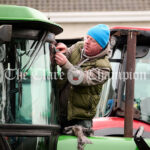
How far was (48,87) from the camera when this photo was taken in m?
2.91

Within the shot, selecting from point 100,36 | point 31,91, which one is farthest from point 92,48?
point 31,91

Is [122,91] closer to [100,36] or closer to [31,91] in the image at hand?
[100,36]

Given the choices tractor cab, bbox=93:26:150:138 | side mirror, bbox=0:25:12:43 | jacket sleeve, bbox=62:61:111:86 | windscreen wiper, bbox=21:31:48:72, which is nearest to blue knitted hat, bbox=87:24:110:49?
jacket sleeve, bbox=62:61:111:86

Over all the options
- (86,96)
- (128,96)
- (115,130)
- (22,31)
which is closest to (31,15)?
(22,31)

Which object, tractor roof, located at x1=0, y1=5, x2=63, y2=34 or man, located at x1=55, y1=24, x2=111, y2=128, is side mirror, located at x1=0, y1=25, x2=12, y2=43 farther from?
man, located at x1=55, y1=24, x2=111, y2=128

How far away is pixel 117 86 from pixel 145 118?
494 mm

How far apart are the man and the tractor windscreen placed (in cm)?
20

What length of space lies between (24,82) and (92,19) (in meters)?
11.1

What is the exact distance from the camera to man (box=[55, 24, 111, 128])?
3.01 meters

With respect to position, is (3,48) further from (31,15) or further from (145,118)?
(145,118)

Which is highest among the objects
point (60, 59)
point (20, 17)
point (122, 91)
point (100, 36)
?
point (20, 17)

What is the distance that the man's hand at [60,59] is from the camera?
2.98m

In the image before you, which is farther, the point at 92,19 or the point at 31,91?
the point at 92,19

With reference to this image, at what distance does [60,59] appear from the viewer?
2988 mm
